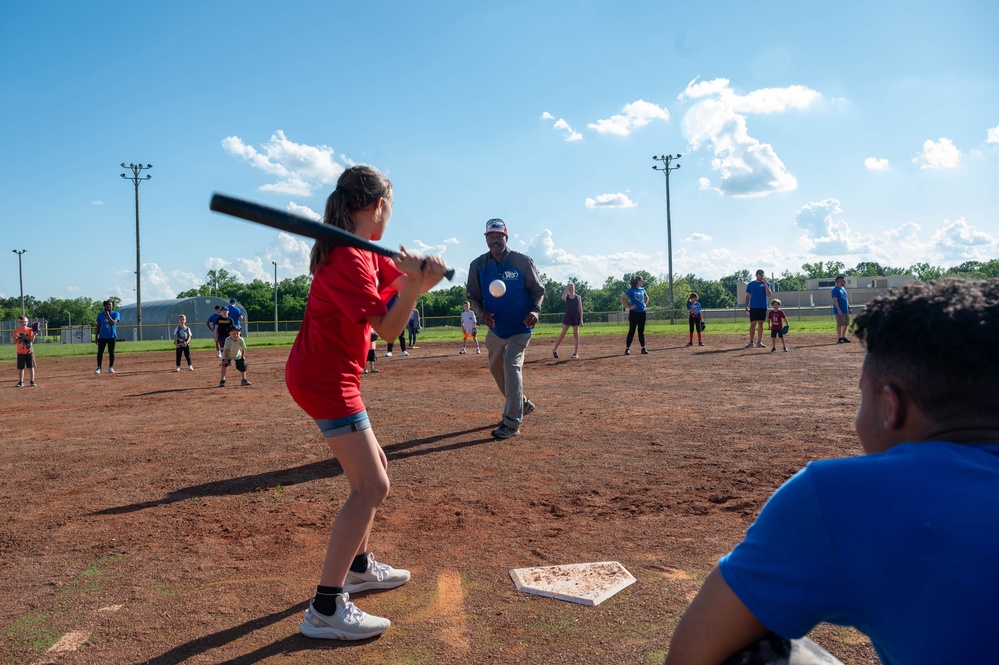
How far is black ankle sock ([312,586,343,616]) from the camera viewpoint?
126 inches

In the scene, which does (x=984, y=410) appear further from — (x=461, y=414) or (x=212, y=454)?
(x=461, y=414)

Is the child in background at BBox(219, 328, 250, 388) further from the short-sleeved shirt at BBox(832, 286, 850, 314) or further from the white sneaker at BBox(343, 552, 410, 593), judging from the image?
the short-sleeved shirt at BBox(832, 286, 850, 314)

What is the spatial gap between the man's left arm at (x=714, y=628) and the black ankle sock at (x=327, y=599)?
7.35 ft

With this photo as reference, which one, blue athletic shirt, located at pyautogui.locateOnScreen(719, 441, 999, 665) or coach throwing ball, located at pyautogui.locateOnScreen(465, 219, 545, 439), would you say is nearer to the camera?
blue athletic shirt, located at pyautogui.locateOnScreen(719, 441, 999, 665)

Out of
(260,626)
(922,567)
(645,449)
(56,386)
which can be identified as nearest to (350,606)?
(260,626)

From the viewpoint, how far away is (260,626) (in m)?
3.36

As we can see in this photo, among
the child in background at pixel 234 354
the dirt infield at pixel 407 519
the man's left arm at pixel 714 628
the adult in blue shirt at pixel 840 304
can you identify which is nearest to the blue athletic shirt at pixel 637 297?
the adult in blue shirt at pixel 840 304

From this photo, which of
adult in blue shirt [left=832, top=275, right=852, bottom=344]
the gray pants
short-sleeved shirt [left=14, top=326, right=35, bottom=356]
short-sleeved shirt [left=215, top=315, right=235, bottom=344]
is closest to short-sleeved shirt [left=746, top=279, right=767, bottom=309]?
adult in blue shirt [left=832, top=275, right=852, bottom=344]

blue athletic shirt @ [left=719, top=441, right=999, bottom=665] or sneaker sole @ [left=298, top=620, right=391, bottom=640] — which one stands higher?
blue athletic shirt @ [left=719, top=441, right=999, bottom=665]

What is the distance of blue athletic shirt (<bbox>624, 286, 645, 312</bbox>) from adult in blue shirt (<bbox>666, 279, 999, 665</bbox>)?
60.2 ft

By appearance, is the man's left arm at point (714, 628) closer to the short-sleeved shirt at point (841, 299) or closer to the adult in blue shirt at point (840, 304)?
the adult in blue shirt at point (840, 304)

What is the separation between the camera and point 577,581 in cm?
371

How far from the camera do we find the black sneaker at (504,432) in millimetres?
7785

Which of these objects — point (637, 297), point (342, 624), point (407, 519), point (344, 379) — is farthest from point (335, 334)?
point (637, 297)
